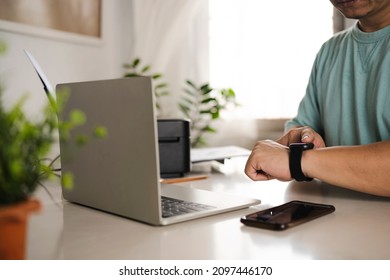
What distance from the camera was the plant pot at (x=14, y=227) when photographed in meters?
0.39

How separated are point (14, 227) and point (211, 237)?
0.31 m

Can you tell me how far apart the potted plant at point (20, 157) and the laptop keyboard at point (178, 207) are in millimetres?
356

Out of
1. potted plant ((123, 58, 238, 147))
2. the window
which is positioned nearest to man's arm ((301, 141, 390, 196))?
potted plant ((123, 58, 238, 147))

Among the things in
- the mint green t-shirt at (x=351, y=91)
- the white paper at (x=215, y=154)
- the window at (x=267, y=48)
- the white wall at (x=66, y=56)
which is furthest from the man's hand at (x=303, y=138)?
the window at (x=267, y=48)

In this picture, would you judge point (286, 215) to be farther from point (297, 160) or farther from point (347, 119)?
point (347, 119)

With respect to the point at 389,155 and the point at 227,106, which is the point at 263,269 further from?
the point at 227,106

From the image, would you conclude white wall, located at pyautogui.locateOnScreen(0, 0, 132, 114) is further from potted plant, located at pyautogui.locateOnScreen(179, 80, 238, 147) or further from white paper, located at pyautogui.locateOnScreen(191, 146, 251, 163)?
white paper, located at pyautogui.locateOnScreen(191, 146, 251, 163)

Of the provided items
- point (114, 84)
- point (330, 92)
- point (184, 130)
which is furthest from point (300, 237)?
point (330, 92)

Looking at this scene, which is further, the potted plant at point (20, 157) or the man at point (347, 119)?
the man at point (347, 119)

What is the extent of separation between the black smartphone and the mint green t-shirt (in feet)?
1.49

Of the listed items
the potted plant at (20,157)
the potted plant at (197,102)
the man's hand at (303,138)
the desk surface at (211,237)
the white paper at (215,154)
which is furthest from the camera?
the potted plant at (197,102)

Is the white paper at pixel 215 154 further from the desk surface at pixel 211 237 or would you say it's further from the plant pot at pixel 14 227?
the plant pot at pixel 14 227

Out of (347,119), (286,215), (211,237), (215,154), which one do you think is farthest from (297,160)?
(215,154)

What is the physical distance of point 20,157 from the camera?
1.26 feet
